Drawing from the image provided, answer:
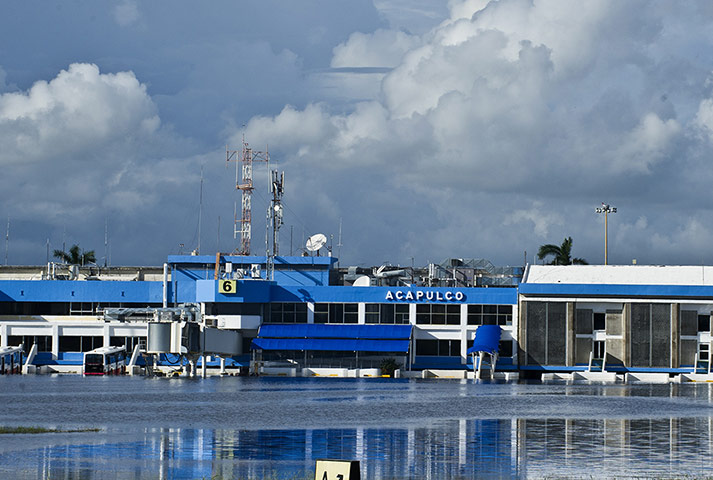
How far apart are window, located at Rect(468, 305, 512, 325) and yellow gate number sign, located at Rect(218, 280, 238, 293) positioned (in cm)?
2936

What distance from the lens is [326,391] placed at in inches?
4011

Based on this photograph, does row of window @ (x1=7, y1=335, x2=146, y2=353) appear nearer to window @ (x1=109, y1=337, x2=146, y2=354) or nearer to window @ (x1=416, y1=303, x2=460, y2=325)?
window @ (x1=109, y1=337, x2=146, y2=354)

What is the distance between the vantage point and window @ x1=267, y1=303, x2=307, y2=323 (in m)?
146

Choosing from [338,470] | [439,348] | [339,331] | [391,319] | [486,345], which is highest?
[391,319]

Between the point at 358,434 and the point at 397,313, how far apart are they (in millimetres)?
87242

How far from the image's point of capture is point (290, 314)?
481 feet

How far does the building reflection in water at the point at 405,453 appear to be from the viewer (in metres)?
42.0

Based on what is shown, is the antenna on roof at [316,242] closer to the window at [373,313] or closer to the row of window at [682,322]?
the window at [373,313]

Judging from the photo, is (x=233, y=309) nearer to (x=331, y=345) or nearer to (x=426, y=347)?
(x=331, y=345)

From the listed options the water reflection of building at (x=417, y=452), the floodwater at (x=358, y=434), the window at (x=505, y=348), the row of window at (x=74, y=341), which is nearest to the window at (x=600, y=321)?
the window at (x=505, y=348)

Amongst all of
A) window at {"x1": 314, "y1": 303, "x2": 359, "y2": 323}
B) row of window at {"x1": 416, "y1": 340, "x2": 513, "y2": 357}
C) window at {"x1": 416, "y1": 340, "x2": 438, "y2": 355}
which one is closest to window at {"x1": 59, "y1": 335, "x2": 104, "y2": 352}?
window at {"x1": 314, "y1": 303, "x2": 359, "y2": 323}

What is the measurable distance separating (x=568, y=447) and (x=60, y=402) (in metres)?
43.0

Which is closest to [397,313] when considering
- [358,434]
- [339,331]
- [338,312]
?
[338,312]

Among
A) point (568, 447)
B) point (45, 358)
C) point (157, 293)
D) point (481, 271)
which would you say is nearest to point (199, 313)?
point (157, 293)
